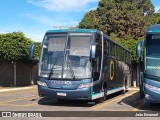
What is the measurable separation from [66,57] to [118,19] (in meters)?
31.1

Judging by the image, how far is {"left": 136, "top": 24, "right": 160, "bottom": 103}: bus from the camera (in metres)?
12.8

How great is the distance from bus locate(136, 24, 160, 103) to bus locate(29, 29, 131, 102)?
6.60 feet

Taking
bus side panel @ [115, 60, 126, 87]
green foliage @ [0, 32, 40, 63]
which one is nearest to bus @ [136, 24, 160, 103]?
bus side panel @ [115, 60, 126, 87]

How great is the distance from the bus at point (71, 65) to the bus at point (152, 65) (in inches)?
79.3

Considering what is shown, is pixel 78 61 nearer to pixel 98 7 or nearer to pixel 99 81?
pixel 99 81

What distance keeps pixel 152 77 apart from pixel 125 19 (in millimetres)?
32035

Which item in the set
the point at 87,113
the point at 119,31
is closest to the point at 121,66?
the point at 87,113

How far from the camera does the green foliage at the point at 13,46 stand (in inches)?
1056

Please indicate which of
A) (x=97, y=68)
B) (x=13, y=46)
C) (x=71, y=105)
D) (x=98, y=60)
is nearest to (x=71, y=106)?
(x=71, y=105)

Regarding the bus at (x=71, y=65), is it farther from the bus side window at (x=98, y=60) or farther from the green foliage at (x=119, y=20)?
the green foliage at (x=119, y=20)

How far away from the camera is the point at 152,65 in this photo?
13.1 metres

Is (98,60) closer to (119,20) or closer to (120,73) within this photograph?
(120,73)

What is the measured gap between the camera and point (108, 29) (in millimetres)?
43875

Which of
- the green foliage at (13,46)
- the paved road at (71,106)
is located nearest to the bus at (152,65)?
the paved road at (71,106)
